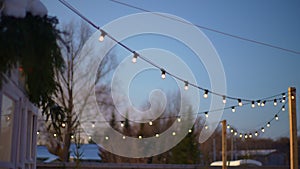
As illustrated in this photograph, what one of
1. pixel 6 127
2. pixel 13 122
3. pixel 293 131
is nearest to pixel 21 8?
pixel 6 127

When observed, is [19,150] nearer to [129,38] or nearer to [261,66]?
[129,38]

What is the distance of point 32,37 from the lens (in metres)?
3.47

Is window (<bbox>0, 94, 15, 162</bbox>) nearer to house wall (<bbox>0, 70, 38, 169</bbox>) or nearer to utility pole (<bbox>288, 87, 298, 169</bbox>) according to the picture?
house wall (<bbox>0, 70, 38, 169</bbox>)

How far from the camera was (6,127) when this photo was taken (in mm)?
4758

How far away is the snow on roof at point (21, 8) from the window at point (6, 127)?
0.97 metres

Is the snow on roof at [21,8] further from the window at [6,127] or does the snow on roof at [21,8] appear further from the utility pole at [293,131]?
the utility pole at [293,131]

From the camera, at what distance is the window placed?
4.51 metres

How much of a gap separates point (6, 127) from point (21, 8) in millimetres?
1508

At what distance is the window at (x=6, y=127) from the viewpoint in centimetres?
451

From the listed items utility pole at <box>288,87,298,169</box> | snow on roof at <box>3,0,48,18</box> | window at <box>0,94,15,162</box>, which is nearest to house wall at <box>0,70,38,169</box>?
window at <box>0,94,15,162</box>

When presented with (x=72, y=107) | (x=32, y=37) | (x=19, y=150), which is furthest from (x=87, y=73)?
(x=32, y=37)

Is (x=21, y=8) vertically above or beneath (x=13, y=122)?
above

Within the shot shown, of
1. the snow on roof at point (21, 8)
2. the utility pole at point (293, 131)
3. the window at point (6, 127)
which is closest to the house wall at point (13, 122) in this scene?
the window at point (6, 127)

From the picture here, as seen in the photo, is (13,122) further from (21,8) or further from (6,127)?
(21,8)
